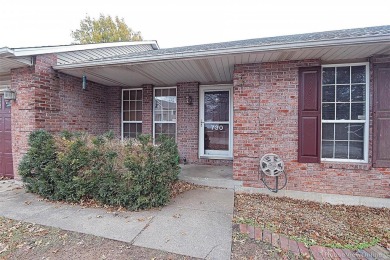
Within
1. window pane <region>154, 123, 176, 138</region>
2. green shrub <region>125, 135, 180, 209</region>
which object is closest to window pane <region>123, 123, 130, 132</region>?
window pane <region>154, 123, 176, 138</region>

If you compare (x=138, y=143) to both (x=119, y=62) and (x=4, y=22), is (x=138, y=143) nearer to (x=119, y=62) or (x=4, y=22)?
(x=119, y=62)

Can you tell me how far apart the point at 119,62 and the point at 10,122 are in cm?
344

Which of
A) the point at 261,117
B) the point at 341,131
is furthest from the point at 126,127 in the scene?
the point at 341,131

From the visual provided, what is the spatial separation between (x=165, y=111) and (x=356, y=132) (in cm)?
498

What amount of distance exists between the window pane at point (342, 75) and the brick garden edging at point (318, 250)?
2.87 meters

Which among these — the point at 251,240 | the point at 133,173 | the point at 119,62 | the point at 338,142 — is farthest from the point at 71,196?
the point at 338,142

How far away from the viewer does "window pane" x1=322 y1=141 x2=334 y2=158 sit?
389 centimetres

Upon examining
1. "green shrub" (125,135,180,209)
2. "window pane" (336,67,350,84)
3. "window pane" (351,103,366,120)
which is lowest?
"green shrub" (125,135,180,209)

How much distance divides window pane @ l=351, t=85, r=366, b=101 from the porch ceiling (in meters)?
0.53

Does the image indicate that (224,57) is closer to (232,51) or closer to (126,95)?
(232,51)

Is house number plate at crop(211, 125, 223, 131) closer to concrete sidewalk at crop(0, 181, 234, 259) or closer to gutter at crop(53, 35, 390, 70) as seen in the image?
concrete sidewalk at crop(0, 181, 234, 259)

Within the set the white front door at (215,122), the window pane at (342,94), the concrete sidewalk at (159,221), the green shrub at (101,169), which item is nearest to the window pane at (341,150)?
the window pane at (342,94)

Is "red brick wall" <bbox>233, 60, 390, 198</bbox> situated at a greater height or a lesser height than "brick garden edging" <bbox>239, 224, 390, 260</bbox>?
greater

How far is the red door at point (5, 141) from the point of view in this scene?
496 cm
